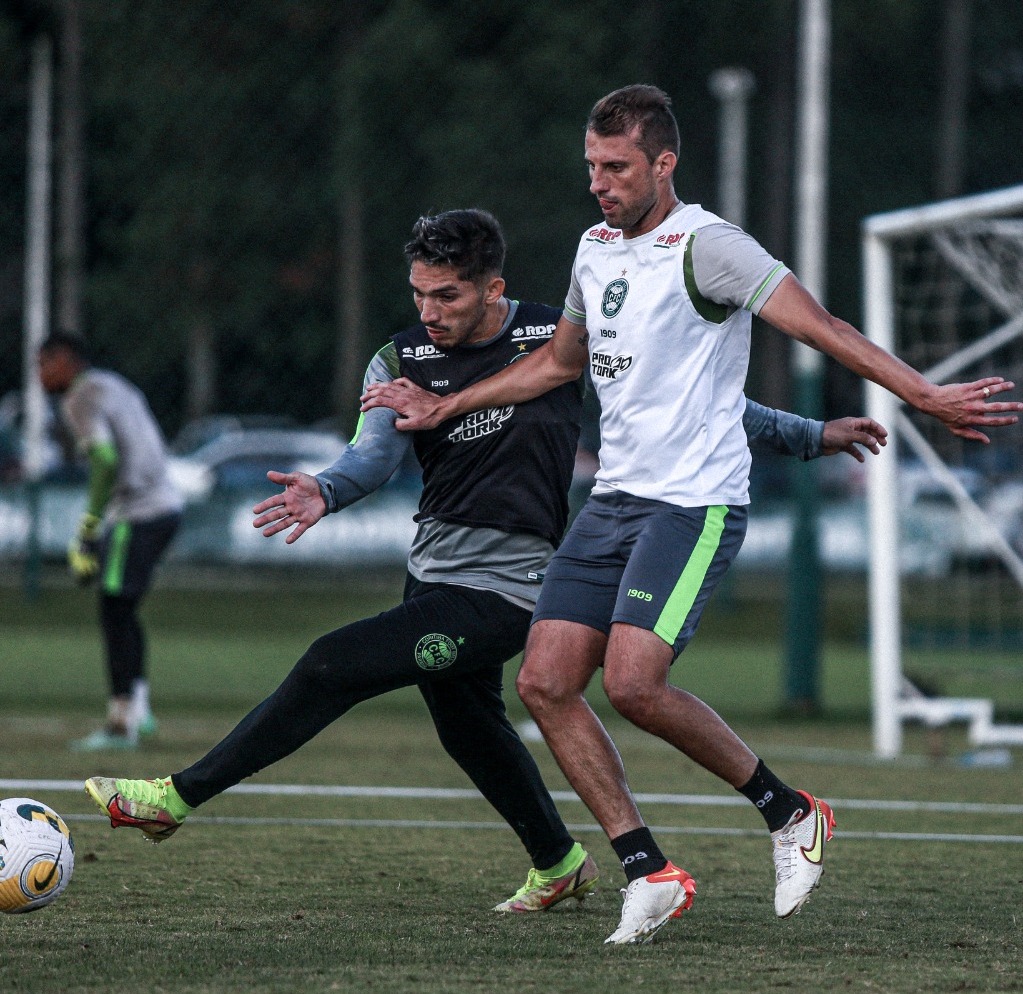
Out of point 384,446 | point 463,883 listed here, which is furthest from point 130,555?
point 384,446

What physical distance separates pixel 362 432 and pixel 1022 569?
8318mm

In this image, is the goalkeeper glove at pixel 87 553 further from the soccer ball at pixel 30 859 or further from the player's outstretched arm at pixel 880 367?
the player's outstretched arm at pixel 880 367

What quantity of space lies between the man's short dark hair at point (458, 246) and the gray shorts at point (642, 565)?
744 mm

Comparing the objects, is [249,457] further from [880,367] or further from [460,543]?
[880,367]

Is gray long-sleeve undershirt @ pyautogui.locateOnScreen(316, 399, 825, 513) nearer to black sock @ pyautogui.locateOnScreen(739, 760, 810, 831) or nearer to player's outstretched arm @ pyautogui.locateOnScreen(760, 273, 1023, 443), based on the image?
player's outstretched arm @ pyautogui.locateOnScreen(760, 273, 1023, 443)

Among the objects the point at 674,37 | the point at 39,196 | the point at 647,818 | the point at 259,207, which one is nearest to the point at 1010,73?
the point at 674,37

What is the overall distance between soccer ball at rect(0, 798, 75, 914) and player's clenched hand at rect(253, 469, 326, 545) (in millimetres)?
974

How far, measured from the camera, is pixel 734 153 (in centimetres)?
2528

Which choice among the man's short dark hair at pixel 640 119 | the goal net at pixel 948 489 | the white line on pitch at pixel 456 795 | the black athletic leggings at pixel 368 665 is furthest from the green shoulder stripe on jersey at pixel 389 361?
the goal net at pixel 948 489

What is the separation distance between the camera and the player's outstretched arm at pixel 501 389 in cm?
550

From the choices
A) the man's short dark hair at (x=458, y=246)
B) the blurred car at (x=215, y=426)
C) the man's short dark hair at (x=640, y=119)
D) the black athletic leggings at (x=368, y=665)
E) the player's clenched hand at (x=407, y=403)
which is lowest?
the blurred car at (x=215, y=426)

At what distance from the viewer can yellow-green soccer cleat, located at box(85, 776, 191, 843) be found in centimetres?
532

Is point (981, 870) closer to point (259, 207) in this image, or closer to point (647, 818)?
point (647, 818)

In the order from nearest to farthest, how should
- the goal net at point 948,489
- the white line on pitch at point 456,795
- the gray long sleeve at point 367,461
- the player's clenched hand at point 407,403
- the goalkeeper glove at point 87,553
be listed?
the gray long sleeve at point 367,461, the player's clenched hand at point 407,403, the white line on pitch at point 456,795, the goalkeeper glove at point 87,553, the goal net at point 948,489
